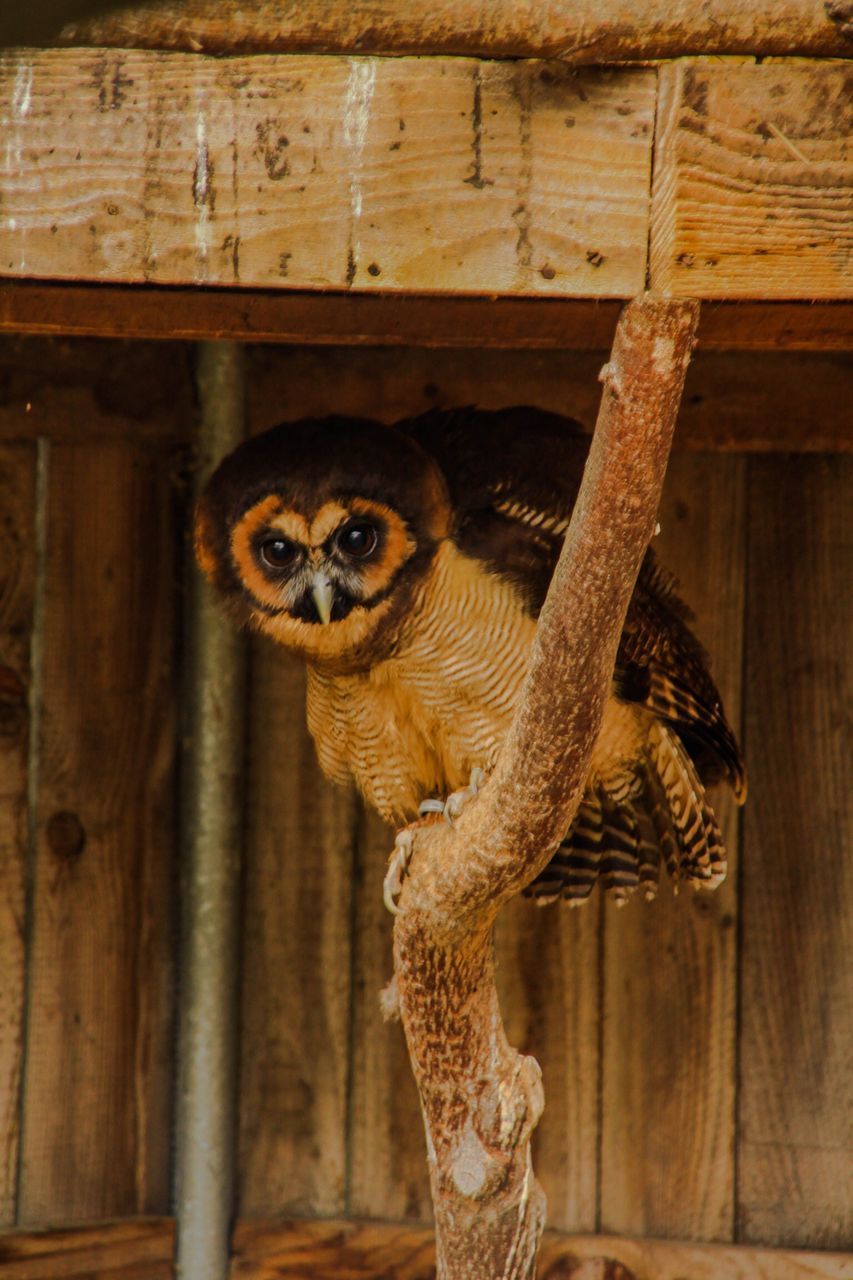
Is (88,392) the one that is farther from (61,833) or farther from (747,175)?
(747,175)

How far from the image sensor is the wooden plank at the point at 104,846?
9.87ft

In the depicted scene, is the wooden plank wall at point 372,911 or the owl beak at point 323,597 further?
the wooden plank wall at point 372,911

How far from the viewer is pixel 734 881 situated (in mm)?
3027

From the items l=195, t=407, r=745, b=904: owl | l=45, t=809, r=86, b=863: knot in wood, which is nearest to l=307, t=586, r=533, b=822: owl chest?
l=195, t=407, r=745, b=904: owl

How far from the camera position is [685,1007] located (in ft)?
9.97

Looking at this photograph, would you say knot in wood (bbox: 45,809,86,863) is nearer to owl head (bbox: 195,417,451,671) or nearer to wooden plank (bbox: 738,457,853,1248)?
owl head (bbox: 195,417,451,671)

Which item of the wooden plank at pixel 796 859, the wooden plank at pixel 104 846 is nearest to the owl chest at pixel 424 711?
the wooden plank at pixel 104 846

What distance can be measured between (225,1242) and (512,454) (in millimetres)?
1637

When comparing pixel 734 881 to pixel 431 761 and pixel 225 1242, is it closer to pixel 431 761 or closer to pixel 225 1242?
pixel 431 761

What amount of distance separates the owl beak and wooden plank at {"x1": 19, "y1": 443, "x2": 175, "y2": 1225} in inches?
27.9

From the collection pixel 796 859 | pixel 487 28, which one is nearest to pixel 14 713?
pixel 796 859

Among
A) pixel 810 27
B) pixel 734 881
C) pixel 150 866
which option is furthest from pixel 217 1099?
pixel 810 27

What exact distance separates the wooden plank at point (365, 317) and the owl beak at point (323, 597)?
1.43ft

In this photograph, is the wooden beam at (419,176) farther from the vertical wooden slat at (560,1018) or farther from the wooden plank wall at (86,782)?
the vertical wooden slat at (560,1018)
